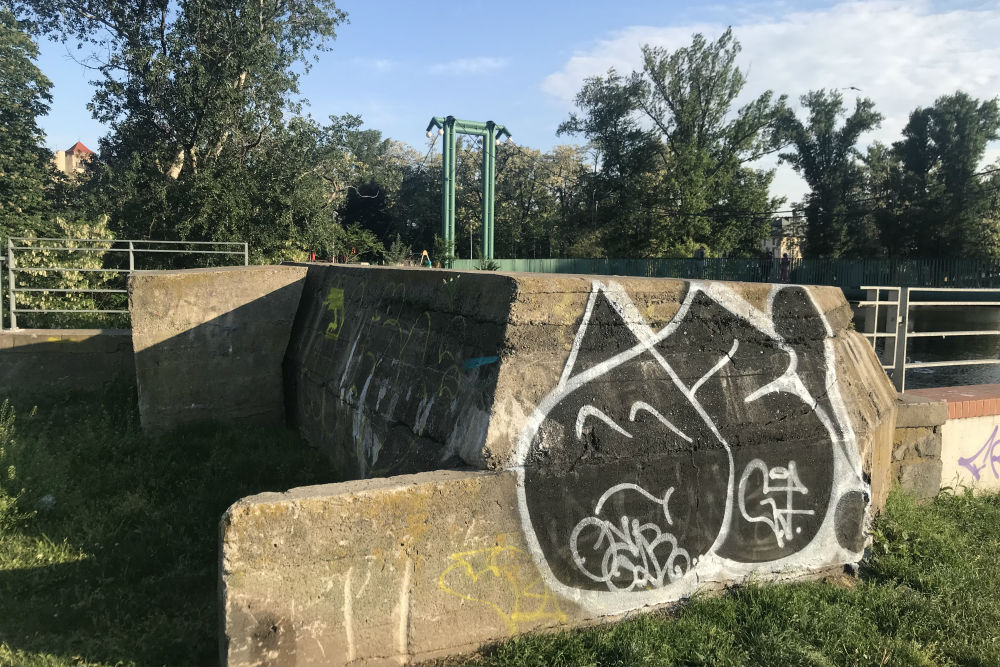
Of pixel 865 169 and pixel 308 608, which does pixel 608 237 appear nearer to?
pixel 865 169

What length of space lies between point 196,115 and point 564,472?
689 inches

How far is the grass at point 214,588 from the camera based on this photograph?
3.11 m

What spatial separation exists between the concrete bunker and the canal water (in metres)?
9.71

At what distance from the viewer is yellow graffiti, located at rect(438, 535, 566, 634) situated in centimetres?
293

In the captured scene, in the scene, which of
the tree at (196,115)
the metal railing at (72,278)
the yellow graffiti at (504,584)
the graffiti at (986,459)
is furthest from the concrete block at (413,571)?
the tree at (196,115)

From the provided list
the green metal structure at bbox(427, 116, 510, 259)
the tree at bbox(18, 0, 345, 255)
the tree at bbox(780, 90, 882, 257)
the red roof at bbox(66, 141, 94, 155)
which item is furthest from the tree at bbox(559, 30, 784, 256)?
the red roof at bbox(66, 141, 94, 155)

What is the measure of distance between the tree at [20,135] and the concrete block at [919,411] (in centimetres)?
2279

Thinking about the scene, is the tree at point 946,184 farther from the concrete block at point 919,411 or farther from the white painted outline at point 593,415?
the white painted outline at point 593,415

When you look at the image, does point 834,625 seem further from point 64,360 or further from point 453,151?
point 453,151

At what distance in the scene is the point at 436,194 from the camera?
5025cm

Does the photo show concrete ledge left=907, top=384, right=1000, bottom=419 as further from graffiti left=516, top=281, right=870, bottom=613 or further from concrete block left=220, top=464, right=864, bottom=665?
concrete block left=220, top=464, right=864, bottom=665

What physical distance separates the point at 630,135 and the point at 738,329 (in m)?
44.2

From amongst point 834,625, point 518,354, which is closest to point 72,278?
point 518,354

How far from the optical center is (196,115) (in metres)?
17.2
